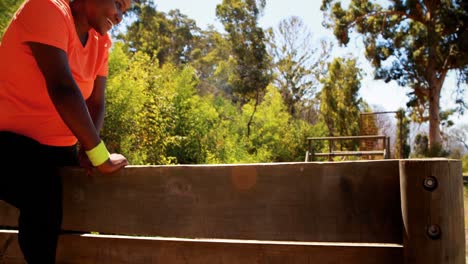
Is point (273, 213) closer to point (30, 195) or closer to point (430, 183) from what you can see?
point (430, 183)

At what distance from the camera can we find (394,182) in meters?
1.34

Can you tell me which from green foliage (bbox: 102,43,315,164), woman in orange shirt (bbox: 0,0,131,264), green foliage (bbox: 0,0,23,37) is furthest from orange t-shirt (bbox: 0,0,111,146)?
green foliage (bbox: 102,43,315,164)

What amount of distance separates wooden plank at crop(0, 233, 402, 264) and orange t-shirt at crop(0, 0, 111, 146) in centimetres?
38

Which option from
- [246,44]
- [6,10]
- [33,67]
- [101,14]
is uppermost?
[246,44]

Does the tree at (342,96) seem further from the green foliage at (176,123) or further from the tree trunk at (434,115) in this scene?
the tree trunk at (434,115)

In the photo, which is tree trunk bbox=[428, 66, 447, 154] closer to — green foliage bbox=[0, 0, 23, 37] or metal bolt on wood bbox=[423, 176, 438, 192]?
green foliage bbox=[0, 0, 23, 37]

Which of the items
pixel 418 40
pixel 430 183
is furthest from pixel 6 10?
pixel 418 40

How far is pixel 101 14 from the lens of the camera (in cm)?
168

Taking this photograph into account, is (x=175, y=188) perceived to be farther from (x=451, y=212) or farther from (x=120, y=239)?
(x=451, y=212)

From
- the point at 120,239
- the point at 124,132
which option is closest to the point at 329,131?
the point at 124,132

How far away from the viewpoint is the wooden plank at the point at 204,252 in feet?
4.43

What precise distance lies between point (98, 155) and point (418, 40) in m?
21.6

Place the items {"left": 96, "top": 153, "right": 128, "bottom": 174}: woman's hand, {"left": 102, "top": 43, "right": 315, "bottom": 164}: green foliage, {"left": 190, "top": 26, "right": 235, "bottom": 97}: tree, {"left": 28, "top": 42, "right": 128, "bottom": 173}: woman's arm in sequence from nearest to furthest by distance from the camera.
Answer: {"left": 28, "top": 42, "right": 128, "bottom": 173}: woman's arm → {"left": 96, "top": 153, "right": 128, "bottom": 174}: woman's hand → {"left": 102, "top": 43, "right": 315, "bottom": 164}: green foliage → {"left": 190, "top": 26, "right": 235, "bottom": 97}: tree

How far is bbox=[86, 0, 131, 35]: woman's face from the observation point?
5.45 ft
